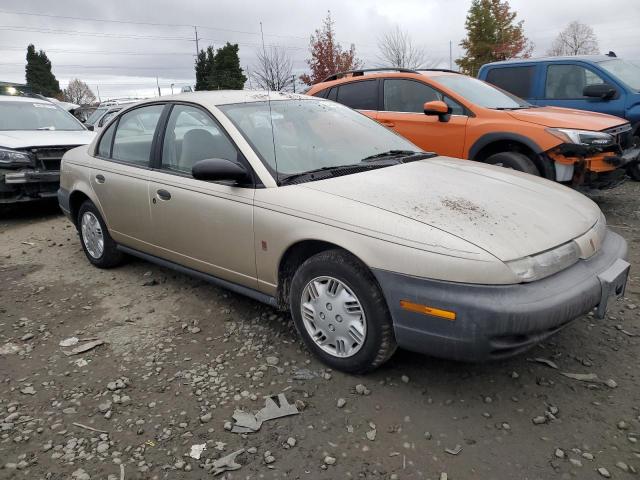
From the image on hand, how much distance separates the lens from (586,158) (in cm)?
538

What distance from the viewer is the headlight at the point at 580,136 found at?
5395 millimetres

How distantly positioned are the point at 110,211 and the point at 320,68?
90.9 feet

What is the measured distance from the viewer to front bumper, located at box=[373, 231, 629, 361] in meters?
2.34

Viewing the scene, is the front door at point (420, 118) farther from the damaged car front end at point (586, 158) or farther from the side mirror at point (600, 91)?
the side mirror at point (600, 91)

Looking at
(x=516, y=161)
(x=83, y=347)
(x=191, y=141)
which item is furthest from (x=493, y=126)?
(x=83, y=347)

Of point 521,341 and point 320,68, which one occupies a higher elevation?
point 320,68

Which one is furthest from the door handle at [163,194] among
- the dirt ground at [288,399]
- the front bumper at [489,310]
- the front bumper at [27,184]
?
the front bumper at [27,184]

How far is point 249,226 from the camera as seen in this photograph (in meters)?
3.21

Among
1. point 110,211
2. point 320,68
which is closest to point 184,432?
point 110,211

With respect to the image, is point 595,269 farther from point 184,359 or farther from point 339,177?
point 184,359

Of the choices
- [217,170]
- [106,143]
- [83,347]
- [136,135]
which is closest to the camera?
[217,170]

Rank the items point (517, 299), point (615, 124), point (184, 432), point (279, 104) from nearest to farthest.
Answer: point (517, 299), point (184, 432), point (279, 104), point (615, 124)

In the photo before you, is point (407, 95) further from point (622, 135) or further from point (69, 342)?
point (69, 342)

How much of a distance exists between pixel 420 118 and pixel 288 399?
433cm
